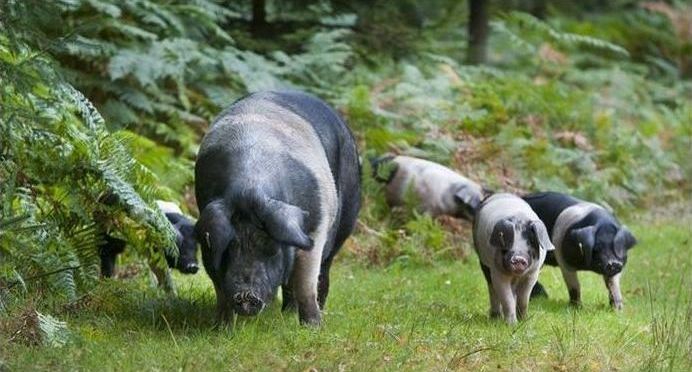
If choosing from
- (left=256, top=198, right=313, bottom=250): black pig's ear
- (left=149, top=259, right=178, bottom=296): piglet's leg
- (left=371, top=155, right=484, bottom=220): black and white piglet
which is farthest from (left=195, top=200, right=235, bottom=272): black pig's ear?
(left=371, top=155, right=484, bottom=220): black and white piglet

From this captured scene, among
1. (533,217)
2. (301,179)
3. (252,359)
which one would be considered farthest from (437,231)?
(252,359)

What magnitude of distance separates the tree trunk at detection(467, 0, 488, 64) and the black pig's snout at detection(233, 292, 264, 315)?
40.2 ft

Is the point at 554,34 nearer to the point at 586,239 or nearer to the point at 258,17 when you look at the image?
the point at 258,17

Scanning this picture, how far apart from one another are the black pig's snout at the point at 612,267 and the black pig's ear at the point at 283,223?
3196 millimetres

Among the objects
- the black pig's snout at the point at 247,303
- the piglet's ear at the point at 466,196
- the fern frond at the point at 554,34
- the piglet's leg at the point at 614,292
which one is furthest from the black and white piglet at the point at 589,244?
the fern frond at the point at 554,34

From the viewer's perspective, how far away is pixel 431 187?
38.7ft

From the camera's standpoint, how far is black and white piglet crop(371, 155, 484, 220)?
1163 centimetres

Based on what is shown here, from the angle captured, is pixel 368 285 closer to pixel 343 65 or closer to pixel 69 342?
pixel 69 342

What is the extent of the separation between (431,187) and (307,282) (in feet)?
16.2

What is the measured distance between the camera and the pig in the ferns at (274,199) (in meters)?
6.32

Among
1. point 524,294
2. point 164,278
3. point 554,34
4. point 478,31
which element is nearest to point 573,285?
point 524,294

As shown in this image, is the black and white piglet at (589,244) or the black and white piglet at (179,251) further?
the black and white piglet at (589,244)

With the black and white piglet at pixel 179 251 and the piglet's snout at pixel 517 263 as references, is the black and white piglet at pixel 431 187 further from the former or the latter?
the piglet's snout at pixel 517 263

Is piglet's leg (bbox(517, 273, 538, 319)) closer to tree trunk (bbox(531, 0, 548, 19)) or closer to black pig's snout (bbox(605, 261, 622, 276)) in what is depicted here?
black pig's snout (bbox(605, 261, 622, 276))
